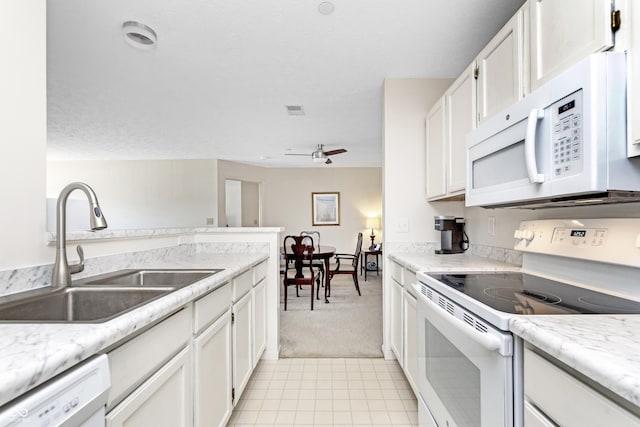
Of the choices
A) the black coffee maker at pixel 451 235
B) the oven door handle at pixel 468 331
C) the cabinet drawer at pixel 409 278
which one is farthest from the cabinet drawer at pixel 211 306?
the black coffee maker at pixel 451 235

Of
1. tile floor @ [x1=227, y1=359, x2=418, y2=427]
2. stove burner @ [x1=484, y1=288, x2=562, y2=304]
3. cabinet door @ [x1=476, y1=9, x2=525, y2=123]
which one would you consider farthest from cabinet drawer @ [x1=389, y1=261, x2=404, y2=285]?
cabinet door @ [x1=476, y1=9, x2=525, y2=123]

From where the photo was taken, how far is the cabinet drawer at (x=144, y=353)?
0.76 metres

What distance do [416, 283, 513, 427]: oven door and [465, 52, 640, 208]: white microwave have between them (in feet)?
1.68

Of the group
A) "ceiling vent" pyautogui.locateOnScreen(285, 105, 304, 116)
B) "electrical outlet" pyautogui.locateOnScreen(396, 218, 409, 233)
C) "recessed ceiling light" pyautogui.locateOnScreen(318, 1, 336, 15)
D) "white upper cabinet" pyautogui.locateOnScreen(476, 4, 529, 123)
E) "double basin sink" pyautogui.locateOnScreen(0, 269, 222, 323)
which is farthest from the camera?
"ceiling vent" pyautogui.locateOnScreen(285, 105, 304, 116)

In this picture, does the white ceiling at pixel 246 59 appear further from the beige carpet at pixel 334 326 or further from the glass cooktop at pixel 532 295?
the beige carpet at pixel 334 326

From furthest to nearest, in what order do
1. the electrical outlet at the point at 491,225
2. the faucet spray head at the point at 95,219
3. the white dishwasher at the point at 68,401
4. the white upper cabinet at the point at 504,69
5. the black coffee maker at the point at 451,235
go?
the black coffee maker at the point at 451,235 < the electrical outlet at the point at 491,225 < the white upper cabinet at the point at 504,69 < the faucet spray head at the point at 95,219 < the white dishwasher at the point at 68,401

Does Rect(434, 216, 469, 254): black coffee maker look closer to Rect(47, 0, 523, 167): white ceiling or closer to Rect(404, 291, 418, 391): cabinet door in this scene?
Rect(404, 291, 418, 391): cabinet door

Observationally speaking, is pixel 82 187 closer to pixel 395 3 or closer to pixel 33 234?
pixel 33 234

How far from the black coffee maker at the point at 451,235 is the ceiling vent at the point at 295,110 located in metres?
1.95

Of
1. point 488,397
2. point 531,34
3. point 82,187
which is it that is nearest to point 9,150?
point 82,187

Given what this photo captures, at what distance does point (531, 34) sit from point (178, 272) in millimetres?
1987

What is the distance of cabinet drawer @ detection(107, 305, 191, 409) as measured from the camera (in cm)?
76

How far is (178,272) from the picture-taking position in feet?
5.48

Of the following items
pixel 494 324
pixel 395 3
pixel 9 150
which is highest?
pixel 395 3
